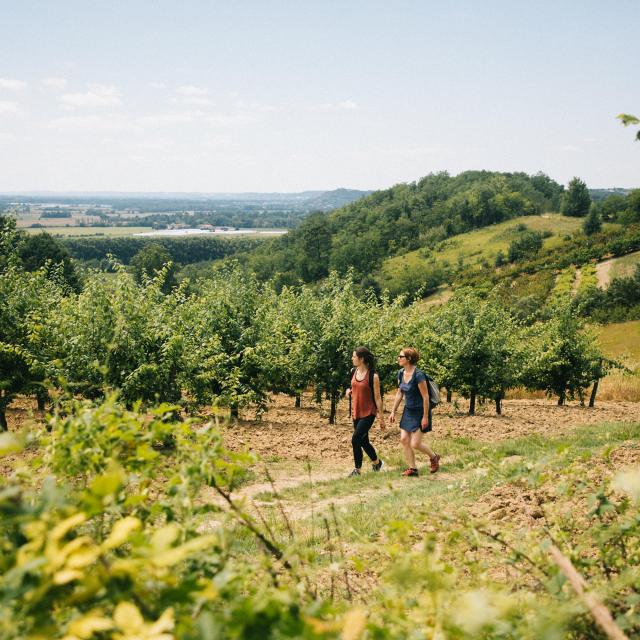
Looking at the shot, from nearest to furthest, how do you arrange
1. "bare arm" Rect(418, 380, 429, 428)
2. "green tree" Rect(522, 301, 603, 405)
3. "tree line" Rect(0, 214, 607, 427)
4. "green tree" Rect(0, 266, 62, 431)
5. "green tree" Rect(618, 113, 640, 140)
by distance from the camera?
"green tree" Rect(618, 113, 640, 140) < "bare arm" Rect(418, 380, 429, 428) < "tree line" Rect(0, 214, 607, 427) < "green tree" Rect(0, 266, 62, 431) < "green tree" Rect(522, 301, 603, 405)

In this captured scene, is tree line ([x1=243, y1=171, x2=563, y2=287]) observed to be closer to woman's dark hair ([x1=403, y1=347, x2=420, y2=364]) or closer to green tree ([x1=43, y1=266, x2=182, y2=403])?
green tree ([x1=43, y1=266, x2=182, y2=403])

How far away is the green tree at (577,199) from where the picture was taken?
391ft

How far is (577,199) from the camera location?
392 ft

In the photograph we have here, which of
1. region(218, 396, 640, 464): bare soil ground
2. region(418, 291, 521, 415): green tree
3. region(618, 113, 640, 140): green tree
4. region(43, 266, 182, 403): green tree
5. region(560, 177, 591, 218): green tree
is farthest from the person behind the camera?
region(560, 177, 591, 218): green tree

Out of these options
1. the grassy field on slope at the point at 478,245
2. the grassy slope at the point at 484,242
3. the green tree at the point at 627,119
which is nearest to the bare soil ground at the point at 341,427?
the green tree at the point at 627,119

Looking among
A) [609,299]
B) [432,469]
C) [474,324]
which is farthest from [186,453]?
[609,299]

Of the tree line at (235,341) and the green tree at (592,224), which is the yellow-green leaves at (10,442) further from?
the green tree at (592,224)

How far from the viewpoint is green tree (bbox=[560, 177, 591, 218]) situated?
119062 mm

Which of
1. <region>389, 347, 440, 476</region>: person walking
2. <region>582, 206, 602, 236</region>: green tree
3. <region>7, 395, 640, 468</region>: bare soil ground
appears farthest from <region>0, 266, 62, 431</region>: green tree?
<region>582, 206, 602, 236</region>: green tree

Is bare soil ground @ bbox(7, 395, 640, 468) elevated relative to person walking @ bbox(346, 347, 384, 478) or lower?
lower

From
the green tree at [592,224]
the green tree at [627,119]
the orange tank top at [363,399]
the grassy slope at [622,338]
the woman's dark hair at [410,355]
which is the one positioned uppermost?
the green tree at [592,224]

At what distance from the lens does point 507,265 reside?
316 feet

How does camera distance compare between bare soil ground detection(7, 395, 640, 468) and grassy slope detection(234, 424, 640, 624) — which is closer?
grassy slope detection(234, 424, 640, 624)

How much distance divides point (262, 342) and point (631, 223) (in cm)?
10396
